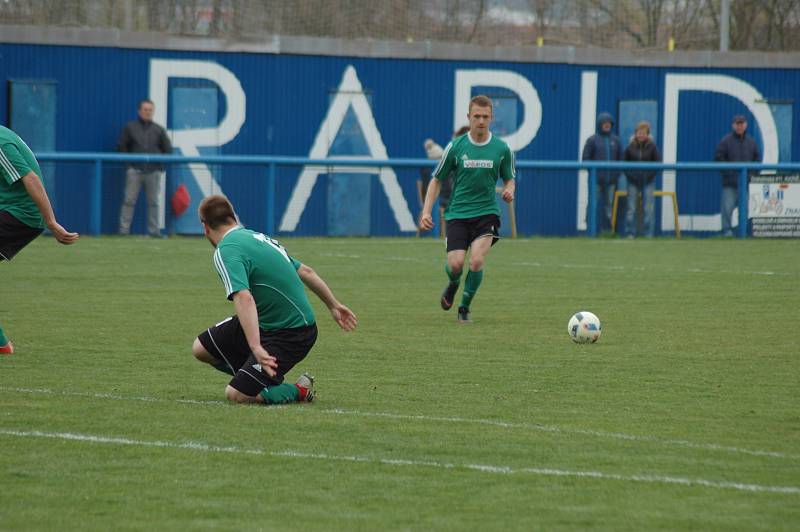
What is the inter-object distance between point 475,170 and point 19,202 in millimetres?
4607

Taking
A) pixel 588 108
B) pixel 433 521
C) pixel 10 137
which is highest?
pixel 588 108

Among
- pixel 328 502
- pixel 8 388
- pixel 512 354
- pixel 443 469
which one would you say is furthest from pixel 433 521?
pixel 512 354

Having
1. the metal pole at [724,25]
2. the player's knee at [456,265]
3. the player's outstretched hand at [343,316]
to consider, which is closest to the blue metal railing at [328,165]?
the metal pole at [724,25]

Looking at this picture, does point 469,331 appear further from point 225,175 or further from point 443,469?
point 225,175

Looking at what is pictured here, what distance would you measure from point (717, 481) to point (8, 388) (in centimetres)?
423

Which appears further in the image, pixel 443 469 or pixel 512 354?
pixel 512 354

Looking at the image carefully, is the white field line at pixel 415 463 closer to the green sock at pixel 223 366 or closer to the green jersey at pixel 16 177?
the green sock at pixel 223 366

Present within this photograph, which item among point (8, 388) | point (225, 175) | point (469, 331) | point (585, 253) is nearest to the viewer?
point (8, 388)

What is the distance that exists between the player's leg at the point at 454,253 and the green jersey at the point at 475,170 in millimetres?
111

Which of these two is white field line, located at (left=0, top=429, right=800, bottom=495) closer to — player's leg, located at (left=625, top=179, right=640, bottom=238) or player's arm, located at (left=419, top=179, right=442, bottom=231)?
player's arm, located at (left=419, top=179, right=442, bottom=231)

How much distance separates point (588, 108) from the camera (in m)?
28.6

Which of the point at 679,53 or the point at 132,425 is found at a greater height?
the point at 679,53

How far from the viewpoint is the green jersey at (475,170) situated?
12.7 meters

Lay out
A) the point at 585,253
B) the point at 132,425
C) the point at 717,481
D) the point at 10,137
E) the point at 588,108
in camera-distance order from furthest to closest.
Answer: the point at 588,108 < the point at 585,253 < the point at 10,137 < the point at 132,425 < the point at 717,481
